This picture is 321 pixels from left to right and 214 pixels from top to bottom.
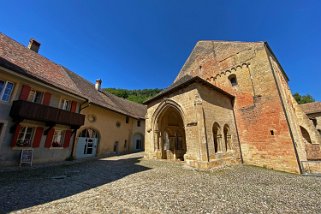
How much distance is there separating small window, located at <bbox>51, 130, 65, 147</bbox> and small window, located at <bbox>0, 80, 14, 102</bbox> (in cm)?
346

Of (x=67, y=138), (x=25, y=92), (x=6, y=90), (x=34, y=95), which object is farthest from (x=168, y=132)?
(x=6, y=90)

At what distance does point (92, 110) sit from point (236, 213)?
43.4 feet

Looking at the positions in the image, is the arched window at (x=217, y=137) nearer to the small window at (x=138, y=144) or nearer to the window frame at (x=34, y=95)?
the window frame at (x=34, y=95)

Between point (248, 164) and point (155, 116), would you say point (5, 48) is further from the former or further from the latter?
point (248, 164)

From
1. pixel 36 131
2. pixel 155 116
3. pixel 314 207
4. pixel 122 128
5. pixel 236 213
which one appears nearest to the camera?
pixel 236 213

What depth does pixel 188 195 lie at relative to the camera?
13.9 ft

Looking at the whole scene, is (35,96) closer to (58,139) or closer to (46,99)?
(46,99)

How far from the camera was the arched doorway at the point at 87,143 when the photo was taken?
1234 cm

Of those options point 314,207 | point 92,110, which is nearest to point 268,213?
point 314,207

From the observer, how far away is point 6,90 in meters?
8.12

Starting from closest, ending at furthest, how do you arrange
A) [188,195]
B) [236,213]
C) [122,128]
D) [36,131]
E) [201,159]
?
[236,213], [188,195], [201,159], [36,131], [122,128]

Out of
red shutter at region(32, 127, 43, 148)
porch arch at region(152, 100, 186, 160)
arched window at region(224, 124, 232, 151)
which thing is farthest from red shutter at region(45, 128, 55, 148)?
arched window at region(224, 124, 232, 151)

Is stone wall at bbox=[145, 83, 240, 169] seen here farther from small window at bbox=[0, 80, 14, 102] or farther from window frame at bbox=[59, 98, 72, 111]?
small window at bbox=[0, 80, 14, 102]

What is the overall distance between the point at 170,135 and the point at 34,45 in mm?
15017
